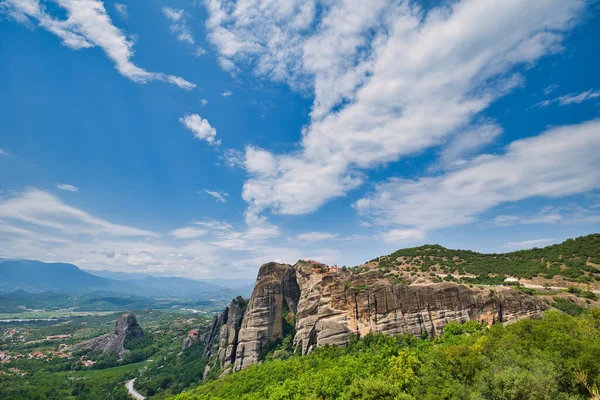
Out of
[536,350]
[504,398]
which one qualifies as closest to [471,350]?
[536,350]

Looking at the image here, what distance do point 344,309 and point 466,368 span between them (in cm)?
2559

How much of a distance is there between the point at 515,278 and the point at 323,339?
41.4m

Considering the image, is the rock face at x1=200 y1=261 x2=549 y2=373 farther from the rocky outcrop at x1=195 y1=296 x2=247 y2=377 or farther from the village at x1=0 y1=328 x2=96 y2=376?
the village at x1=0 y1=328 x2=96 y2=376

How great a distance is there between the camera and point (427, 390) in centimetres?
2625

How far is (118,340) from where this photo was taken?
12975 centimetres

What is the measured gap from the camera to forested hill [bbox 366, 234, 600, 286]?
174ft

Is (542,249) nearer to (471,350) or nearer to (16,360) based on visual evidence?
(471,350)

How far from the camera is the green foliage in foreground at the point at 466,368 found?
2067 cm

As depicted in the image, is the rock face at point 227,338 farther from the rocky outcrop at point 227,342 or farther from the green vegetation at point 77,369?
the green vegetation at point 77,369

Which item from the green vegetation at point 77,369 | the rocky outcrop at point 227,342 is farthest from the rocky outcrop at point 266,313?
the green vegetation at point 77,369

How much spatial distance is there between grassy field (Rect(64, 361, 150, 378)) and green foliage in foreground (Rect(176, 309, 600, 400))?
82.6 metres

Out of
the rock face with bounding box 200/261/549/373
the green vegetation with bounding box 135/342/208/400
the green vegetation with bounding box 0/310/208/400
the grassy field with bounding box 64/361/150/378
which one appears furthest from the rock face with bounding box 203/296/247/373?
the grassy field with bounding box 64/361/150/378

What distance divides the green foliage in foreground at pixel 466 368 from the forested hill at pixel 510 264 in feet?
83.1

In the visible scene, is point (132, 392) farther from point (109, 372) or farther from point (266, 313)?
point (266, 313)
